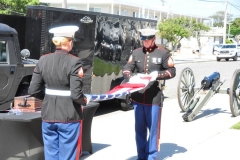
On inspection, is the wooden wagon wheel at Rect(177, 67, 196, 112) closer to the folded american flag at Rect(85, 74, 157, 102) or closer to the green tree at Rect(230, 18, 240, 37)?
the folded american flag at Rect(85, 74, 157, 102)

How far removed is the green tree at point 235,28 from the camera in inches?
3892

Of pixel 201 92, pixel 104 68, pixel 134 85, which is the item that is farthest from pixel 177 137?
pixel 104 68

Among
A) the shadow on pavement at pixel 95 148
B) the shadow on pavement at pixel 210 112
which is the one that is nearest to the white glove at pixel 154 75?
the shadow on pavement at pixel 95 148

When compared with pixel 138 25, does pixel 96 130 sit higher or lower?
lower

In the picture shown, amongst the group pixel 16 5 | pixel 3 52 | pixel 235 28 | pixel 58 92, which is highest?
pixel 235 28

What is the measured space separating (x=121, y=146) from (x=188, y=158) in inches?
49.4

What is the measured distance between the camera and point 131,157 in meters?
6.57

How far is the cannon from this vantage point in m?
9.57

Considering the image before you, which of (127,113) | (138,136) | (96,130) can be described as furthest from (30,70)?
(127,113)

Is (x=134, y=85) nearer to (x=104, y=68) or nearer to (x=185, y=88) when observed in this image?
(x=104, y=68)

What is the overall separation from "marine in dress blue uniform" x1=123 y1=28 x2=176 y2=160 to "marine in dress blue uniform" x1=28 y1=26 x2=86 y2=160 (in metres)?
1.42

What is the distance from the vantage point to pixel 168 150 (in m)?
7.02

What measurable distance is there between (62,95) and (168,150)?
10.0ft

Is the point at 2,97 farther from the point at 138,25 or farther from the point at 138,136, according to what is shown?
the point at 138,25
